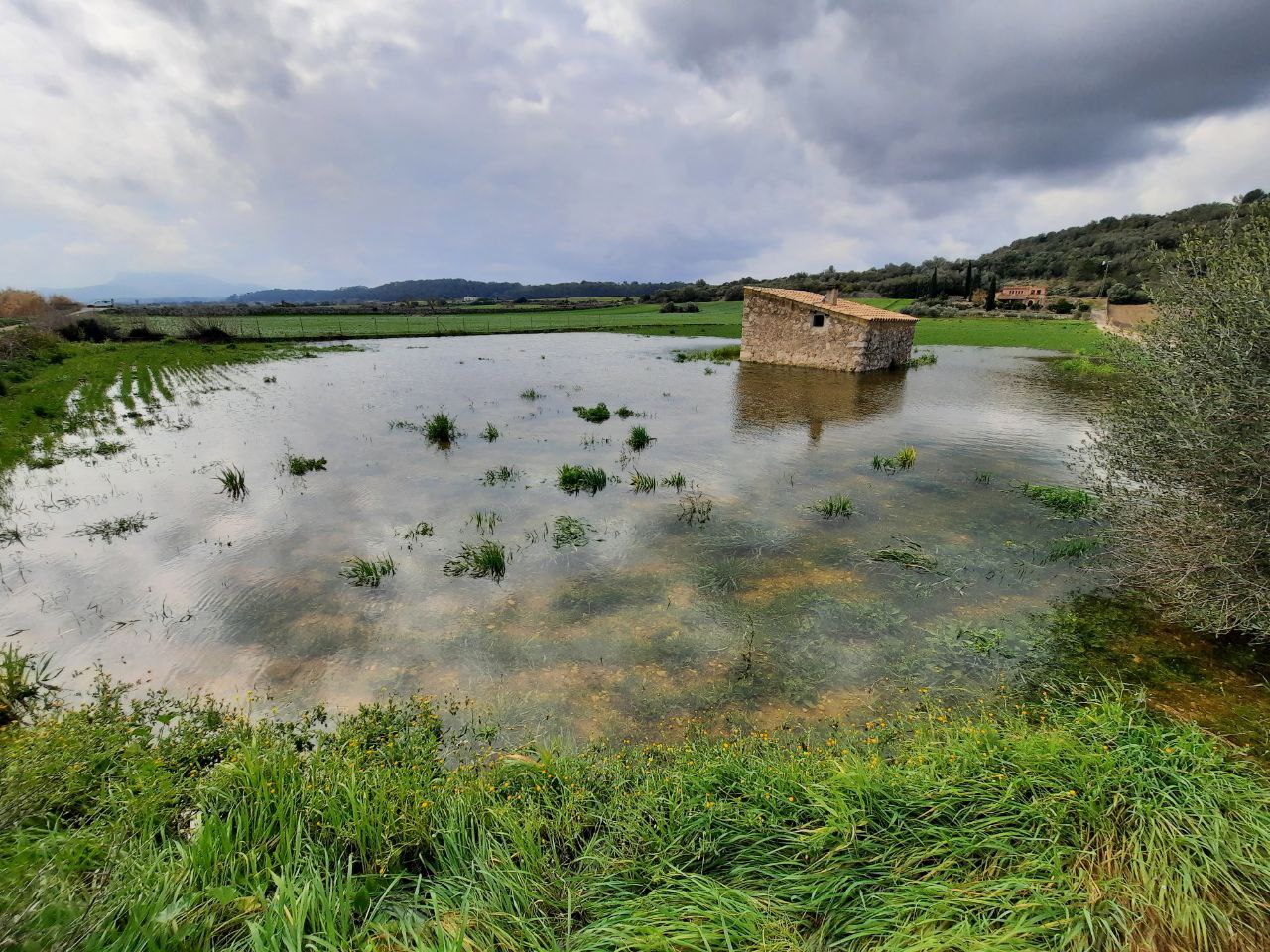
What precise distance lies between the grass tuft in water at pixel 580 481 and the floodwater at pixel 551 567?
1.34ft

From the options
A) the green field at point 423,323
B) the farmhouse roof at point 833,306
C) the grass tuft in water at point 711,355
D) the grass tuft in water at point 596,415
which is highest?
the farmhouse roof at point 833,306

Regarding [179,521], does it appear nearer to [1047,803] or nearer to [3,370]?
[1047,803]

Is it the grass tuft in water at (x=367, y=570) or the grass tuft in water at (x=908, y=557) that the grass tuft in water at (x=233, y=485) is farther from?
the grass tuft in water at (x=908, y=557)

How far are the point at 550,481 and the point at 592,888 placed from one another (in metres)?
11.2

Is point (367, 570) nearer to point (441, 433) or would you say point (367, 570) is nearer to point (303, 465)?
point (303, 465)

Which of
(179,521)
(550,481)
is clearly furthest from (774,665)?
(179,521)

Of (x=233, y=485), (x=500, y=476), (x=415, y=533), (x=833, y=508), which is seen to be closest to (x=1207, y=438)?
(x=833, y=508)

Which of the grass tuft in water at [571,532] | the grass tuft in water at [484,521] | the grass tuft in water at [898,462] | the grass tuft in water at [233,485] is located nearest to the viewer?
the grass tuft in water at [571,532]

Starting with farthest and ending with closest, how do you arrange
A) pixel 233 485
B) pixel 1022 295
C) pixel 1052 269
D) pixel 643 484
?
pixel 1052 269 → pixel 1022 295 → pixel 643 484 → pixel 233 485

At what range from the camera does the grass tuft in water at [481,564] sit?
9.64 metres

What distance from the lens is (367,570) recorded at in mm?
9289

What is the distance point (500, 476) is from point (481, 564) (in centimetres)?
538

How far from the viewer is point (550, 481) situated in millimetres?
14469

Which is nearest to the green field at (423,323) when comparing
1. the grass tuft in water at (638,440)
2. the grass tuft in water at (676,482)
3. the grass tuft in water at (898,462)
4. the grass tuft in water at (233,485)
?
the grass tuft in water at (638,440)
